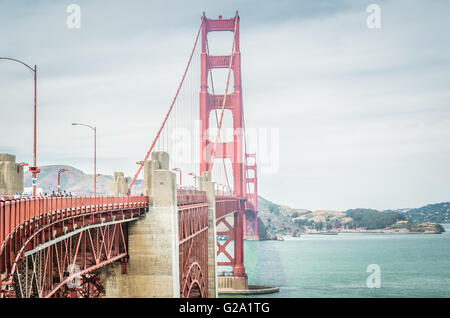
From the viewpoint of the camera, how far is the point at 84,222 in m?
17.7

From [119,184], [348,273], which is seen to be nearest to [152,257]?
[119,184]

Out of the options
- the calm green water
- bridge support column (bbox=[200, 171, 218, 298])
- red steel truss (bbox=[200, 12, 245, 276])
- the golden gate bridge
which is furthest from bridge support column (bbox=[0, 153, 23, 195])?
the calm green water

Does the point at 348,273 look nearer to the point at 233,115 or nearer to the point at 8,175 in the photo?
the point at 233,115

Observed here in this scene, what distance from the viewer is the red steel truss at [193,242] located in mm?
31625

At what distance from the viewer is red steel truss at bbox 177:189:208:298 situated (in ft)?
104

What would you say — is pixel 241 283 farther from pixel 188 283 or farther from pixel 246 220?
pixel 246 220

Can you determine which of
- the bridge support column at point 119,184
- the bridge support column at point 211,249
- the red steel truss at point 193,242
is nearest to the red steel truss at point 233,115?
the bridge support column at point 211,249

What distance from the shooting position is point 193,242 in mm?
35906

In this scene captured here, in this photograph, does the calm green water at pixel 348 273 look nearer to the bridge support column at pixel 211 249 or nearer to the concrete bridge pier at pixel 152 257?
the bridge support column at pixel 211 249

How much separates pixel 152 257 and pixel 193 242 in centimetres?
969

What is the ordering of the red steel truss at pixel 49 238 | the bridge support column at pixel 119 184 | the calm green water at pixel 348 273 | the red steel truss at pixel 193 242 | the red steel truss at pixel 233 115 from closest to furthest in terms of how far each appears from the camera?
Result: the red steel truss at pixel 49 238 < the red steel truss at pixel 193 242 < the bridge support column at pixel 119 184 < the red steel truss at pixel 233 115 < the calm green water at pixel 348 273

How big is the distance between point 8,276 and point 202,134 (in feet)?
174

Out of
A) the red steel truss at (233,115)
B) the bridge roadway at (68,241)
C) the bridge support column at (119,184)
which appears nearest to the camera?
the bridge roadway at (68,241)

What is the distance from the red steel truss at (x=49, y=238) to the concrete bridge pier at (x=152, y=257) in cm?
220
